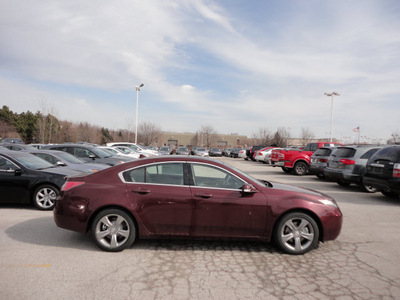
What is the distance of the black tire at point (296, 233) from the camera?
423cm

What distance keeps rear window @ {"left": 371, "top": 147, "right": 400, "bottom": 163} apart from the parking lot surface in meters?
3.81

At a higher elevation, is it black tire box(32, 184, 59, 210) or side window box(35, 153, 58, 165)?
side window box(35, 153, 58, 165)

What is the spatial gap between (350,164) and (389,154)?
84.3 inches

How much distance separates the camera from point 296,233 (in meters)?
4.27

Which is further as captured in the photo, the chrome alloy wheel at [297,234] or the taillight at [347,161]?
the taillight at [347,161]

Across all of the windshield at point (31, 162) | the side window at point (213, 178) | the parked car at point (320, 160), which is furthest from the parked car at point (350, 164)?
the windshield at point (31, 162)

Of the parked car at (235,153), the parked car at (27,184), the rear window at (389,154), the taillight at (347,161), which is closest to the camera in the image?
the parked car at (27,184)

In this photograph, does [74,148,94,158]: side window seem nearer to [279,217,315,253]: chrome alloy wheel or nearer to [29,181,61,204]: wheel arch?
[29,181,61,204]: wheel arch

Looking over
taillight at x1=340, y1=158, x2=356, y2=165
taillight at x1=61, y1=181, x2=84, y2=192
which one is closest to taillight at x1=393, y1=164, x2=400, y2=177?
taillight at x1=340, y1=158, x2=356, y2=165

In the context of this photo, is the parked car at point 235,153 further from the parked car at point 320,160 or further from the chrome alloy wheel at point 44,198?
the chrome alloy wheel at point 44,198

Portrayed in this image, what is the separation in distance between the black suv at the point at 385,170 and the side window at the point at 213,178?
5981 mm

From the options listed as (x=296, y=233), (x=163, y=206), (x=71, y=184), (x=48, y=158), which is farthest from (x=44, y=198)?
(x=296, y=233)

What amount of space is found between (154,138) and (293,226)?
218 ft

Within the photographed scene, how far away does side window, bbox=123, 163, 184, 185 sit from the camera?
171 inches
